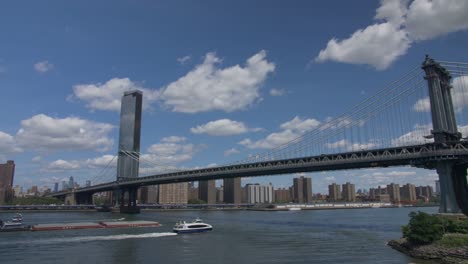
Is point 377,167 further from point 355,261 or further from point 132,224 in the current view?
point 132,224

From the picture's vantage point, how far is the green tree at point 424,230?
36.9 metres

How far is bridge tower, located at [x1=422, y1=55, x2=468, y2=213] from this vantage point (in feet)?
161

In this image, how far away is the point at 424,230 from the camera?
37219mm

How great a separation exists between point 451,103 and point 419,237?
84.6ft

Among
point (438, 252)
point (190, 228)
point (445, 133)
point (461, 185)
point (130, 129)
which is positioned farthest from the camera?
point (130, 129)

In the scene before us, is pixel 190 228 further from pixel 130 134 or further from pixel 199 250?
pixel 130 134

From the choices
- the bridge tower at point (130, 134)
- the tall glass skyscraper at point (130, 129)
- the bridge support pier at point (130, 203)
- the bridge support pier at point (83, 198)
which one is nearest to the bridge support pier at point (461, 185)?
the bridge support pier at point (130, 203)

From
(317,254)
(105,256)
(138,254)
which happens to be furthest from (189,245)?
(317,254)

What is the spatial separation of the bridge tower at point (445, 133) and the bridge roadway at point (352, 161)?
4.45ft

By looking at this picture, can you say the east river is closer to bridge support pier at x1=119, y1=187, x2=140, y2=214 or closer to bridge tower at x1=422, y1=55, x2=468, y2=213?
bridge tower at x1=422, y1=55, x2=468, y2=213

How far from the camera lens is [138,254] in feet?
A: 130

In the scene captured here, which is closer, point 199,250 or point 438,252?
point 438,252

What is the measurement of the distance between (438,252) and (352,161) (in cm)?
3037

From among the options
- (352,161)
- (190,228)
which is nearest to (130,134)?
(190,228)
